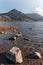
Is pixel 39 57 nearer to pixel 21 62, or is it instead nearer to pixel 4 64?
pixel 21 62

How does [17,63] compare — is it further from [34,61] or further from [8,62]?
[34,61]

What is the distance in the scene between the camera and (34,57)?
20438 mm

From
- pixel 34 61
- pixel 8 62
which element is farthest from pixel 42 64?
pixel 8 62

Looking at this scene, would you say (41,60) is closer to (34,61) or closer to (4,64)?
(34,61)

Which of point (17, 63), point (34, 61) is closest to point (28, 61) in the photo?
point (34, 61)

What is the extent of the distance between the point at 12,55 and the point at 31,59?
9.43 feet

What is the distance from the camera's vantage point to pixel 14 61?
58.7 feet

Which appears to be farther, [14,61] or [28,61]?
[28,61]

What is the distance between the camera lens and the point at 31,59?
65.8 feet

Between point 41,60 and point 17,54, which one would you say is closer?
point 17,54

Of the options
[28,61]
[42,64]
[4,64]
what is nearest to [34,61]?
[28,61]

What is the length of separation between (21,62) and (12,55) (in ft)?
3.92

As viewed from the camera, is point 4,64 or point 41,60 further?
point 41,60

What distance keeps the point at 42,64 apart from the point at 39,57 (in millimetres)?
2980
